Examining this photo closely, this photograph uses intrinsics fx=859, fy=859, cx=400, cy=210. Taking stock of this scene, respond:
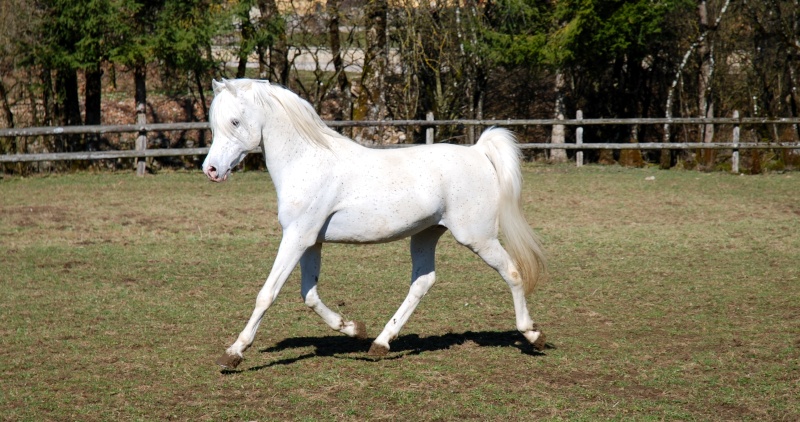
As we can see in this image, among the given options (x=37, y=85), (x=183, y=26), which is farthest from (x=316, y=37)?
(x=37, y=85)

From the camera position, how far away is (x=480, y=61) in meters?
23.5

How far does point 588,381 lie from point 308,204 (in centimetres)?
225

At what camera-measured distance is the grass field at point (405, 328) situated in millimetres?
5363

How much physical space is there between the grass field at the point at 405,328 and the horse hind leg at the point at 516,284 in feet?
0.55

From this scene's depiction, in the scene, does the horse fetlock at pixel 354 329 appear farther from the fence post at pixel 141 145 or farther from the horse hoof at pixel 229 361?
the fence post at pixel 141 145

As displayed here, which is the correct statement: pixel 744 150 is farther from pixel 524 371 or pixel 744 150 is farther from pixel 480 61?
pixel 524 371

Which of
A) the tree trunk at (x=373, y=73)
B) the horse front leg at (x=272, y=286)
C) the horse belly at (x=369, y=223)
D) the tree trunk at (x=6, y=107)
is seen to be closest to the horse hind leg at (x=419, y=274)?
the horse belly at (x=369, y=223)

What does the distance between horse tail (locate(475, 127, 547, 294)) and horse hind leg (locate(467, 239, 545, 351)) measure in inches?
4.1

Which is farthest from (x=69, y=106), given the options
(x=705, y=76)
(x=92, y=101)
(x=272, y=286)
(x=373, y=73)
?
(x=272, y=286)

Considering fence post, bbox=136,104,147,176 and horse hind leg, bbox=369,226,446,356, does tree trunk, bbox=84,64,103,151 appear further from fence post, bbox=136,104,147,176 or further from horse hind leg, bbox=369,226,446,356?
horse hind leg, bbox=369,226,446,356

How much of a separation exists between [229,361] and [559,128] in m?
18.6

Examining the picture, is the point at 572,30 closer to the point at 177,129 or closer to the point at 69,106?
the point at 177,129

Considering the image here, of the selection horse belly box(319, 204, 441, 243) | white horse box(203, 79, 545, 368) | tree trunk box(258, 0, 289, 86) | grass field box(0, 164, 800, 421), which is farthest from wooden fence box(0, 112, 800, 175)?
horse belly box(319, 204, 441, 243)

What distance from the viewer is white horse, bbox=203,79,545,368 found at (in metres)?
5.94
